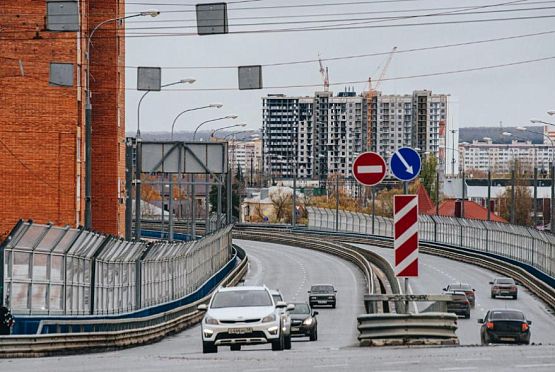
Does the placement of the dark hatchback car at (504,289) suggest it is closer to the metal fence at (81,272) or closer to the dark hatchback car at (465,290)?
the dark hatchback car at (465,290)

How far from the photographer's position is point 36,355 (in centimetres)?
2717

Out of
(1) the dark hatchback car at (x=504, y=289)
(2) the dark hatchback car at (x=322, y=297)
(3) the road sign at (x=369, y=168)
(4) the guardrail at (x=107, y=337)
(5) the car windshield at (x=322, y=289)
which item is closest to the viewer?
(3) the road sign at (x=369, y=168)

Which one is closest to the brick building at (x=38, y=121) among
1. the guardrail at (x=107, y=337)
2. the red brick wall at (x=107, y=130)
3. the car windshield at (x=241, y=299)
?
the red brick wall at (x=107, y=130)

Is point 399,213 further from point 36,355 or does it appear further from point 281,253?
point 281,253

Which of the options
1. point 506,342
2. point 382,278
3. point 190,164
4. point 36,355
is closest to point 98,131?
point 190,164

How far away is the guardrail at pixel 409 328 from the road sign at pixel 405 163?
101 inches

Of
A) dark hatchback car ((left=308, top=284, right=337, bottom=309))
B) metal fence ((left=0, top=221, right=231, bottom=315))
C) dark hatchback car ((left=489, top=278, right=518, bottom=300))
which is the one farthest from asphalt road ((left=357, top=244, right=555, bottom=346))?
metal fence ((left=0, top=221, right=231, bottom=315))

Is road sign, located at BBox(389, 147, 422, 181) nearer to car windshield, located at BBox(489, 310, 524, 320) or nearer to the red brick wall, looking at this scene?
car windshield, located at BBox(489, 310, 524, 320)

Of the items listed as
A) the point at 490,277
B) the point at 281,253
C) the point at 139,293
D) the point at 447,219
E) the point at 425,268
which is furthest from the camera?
the point at 281,253

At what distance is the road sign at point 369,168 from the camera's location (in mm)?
23453

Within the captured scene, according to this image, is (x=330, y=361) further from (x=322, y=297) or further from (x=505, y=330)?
(x=322, y=297)

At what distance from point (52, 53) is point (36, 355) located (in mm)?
39379

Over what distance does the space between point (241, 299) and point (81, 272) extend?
6.63m

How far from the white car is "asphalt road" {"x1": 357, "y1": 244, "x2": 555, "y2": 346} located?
16.6m
